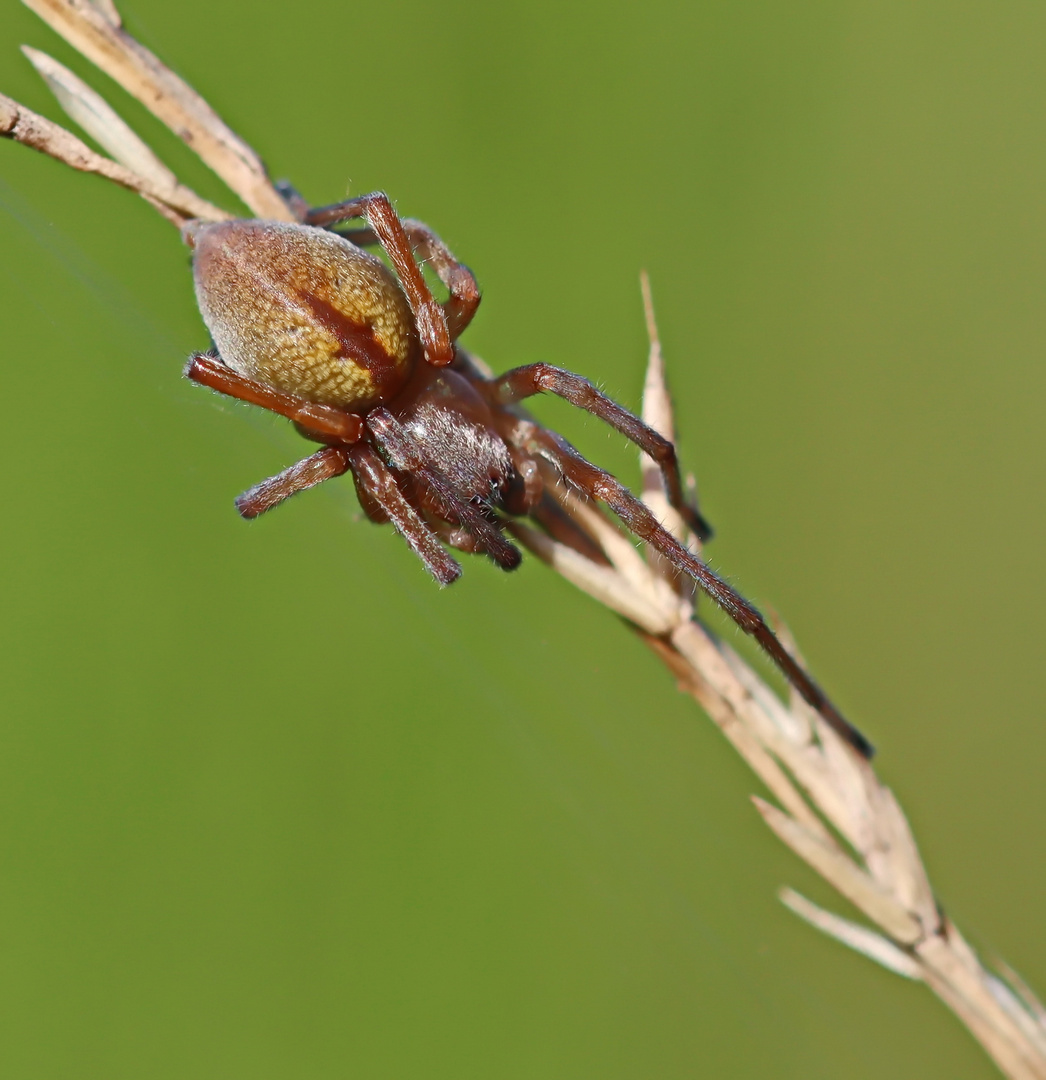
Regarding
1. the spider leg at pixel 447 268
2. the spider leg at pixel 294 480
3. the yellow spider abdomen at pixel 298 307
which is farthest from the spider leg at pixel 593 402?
the spider leg at pixel 294 480

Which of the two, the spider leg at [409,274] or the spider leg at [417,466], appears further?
the spider leg at [417,466]

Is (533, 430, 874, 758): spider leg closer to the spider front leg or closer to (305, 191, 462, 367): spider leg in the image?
(305, 191, 462, 367): spider leg

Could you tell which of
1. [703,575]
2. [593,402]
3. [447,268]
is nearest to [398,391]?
[447,268]

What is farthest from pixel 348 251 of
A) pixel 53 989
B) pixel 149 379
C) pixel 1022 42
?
pixel 1022 42

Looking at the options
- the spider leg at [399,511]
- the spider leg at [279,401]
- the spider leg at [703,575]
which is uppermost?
the spider leg at [279,401]

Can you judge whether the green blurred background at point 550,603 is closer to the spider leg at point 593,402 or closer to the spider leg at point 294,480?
the spider leg at point 294,480

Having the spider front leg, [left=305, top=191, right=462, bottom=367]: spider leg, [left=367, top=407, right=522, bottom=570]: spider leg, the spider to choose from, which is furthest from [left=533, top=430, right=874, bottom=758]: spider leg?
the spider front leg

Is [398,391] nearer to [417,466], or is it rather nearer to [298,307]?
[417,466]
